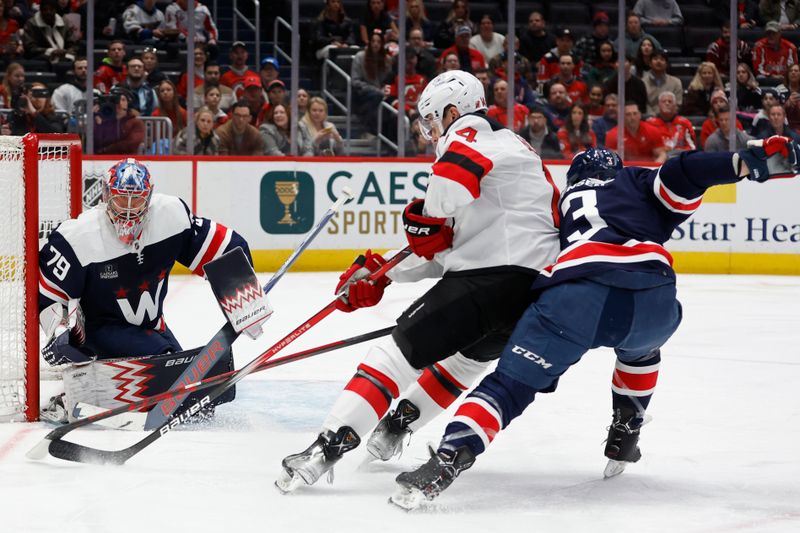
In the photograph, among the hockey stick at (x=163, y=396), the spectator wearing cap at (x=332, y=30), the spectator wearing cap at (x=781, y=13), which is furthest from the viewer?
the spectator wearing cap at (x=781, y=13)

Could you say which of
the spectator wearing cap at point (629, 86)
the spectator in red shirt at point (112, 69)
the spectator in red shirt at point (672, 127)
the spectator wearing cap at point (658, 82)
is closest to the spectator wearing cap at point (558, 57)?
the spectator wearing cap at point (629, 86)

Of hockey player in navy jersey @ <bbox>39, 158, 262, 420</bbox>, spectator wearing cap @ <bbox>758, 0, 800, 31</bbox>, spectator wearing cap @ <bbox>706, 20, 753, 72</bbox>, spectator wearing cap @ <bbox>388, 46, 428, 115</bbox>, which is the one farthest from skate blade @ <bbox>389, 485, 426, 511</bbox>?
spectator wearing cap @ <bbox>758, 0, 800, 31</bbox>

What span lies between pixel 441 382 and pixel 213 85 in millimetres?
5182

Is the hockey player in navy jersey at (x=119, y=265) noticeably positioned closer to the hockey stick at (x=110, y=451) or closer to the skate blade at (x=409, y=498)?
the hockey stick at (x=110, y=451)

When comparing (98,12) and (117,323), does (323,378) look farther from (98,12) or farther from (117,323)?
(98,12)

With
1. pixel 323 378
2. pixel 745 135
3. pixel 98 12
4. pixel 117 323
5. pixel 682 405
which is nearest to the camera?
pixel 117 323

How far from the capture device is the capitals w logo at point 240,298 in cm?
347

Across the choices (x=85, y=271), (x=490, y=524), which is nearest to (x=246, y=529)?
(x=490, y=524)

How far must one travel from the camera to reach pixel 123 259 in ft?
11.9

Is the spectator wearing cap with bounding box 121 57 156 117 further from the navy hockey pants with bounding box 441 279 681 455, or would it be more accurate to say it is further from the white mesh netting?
the navy hockey pants with bounding box 441 279 681 455

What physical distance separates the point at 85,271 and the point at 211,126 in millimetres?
4428

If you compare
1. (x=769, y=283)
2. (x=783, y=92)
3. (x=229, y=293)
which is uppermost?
(x=783, y=92)

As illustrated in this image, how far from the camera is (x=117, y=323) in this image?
3746mm

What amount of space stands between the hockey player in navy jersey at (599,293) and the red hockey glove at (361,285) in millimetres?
449
